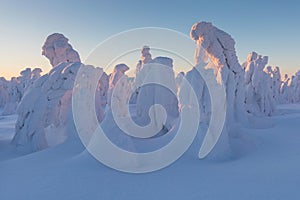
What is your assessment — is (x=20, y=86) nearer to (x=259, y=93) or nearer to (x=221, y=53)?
(x=221, y=53)

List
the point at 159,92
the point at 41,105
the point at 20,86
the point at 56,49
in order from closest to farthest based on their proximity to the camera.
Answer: the point at 41,105 → the point at 159,92 → the point at 56,49 → the point at 20,86

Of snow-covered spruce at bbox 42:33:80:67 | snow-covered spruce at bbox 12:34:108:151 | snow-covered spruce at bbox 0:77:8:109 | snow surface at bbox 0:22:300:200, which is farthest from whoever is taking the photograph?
snow-covered spruce at bbox 0:77:8:109

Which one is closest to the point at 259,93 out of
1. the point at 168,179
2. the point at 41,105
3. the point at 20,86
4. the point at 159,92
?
the point at 159,92

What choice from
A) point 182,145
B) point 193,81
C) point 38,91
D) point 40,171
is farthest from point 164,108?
point 40,171

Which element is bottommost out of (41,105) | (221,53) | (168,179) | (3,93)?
(168,179)

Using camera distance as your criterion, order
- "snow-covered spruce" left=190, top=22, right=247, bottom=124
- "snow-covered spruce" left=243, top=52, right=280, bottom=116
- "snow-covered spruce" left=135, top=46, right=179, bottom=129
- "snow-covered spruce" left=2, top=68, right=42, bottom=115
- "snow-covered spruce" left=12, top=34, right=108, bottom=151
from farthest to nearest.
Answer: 1. "snow-covered spruce" left=2, top=68, right=42, bottom=115
2. "snow-covered spruce" left=243, top=52, right=280, bottom=116
3. "snow-covered spruce" left=135, top=46, right=179, bottom=129
4. "snow-covered spruce" left=12, top=34, right=108, bottom=151
5. "snow-covered spruce" left=190, top=22, right=247, bottom=124

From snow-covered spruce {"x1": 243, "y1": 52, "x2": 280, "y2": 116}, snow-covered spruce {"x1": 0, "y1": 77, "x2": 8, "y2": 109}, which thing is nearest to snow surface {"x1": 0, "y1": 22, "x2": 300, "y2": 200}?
snow-covered spruce {"x1": 243, "y1": 52, "x2": 280, "y2": 116}

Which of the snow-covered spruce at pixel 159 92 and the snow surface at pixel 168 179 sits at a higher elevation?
the snow-covered spruce at pixel 159 92

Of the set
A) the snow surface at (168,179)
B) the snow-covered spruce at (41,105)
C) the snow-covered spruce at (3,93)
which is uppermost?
the snow-covered spruce at (3,93)

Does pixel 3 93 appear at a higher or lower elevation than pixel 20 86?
lower

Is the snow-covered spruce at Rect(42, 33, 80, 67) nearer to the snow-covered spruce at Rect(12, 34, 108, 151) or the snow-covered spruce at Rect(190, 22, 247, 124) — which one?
the snow-covered spruce at Rect(12, 34, 108, 151)

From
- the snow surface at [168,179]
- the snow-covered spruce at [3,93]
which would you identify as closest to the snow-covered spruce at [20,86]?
the snow-covered spruce at [3,93]

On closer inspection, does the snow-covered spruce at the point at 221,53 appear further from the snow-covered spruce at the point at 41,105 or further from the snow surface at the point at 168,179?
the snow-covered spruce at the point at 41,105

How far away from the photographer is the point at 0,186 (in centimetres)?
494
